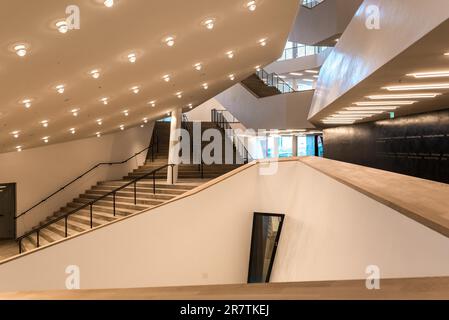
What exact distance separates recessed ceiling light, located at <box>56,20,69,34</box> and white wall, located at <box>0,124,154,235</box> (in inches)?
371

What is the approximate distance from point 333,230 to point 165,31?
3.47 meters

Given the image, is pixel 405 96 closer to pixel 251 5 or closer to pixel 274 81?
pixel 251 5

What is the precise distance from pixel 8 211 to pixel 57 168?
2.23 m

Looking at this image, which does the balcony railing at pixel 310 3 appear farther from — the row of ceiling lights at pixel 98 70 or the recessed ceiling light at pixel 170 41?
the recessed ceiling light at pixel 170 41

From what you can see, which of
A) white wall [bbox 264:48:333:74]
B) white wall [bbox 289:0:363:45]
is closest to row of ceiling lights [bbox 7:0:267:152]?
white wall [bbox 289:0:363:45]

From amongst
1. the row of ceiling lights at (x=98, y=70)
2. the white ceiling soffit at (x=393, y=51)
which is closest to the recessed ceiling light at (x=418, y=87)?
the white ceiling soffit at (x=393, y=51)

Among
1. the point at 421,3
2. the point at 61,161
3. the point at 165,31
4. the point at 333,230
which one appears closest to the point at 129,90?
the point at 165,31

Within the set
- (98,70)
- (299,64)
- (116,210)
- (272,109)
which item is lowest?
(116,210)

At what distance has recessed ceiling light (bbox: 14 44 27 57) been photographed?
3917 millimetres

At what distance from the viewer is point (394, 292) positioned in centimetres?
128

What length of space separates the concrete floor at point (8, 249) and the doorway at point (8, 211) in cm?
30

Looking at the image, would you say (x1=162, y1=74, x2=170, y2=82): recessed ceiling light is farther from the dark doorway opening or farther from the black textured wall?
the black textured wall

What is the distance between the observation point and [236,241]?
8.35 meters

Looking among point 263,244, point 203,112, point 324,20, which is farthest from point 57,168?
point 324,20
